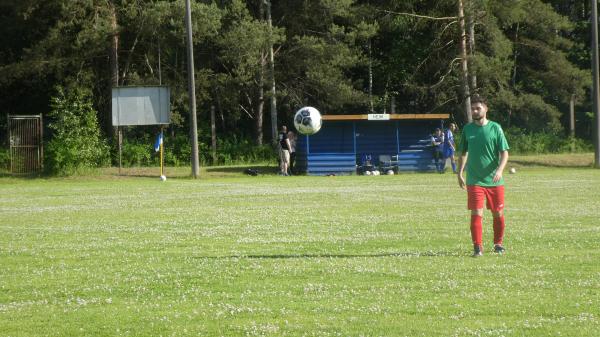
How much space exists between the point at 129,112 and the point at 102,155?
449 cm

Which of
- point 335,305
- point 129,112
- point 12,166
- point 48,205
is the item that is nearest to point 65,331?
point 335,305

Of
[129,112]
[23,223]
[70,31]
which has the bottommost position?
[23,223]

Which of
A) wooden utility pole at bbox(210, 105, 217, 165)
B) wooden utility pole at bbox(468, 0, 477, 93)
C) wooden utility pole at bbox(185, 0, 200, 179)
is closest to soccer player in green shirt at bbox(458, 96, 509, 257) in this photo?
wooden utility pole at bbox(185, 0, 200, 179)

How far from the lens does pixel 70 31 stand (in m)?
49.0

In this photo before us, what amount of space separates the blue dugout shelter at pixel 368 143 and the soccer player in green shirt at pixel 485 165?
2982 cm

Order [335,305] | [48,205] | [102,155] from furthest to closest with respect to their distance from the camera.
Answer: [102,155] < [48,205] < [335,305]

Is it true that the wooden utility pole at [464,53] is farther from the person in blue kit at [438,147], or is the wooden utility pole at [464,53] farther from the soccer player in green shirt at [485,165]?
the soccer player in green shirt at [485,165]

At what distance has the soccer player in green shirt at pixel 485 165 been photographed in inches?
499

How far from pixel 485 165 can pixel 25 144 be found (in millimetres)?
35944

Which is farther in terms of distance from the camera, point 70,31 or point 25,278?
point 70,31

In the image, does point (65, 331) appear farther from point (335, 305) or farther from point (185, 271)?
point (185, 271)

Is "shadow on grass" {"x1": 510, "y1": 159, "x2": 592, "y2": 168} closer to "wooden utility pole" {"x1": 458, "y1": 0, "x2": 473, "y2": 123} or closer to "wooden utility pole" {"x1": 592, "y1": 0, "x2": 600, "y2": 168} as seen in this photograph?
"wooden utility pole" {"x1": 592, "y1": 0, "x2": 600, "y2": 168}

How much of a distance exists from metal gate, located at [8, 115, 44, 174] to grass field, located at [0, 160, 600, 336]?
21868mm

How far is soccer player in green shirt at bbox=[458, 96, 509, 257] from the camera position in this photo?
12.7 m
